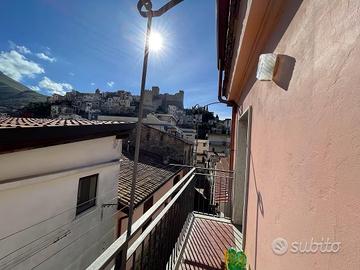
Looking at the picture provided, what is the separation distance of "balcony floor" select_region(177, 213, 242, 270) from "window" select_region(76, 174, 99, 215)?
2715mm

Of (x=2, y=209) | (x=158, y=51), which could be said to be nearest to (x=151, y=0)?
(x=158, y=51)

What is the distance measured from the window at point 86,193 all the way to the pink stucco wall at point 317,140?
4919 mm

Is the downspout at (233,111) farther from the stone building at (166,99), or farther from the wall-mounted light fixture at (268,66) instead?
the stone building at (166,99)

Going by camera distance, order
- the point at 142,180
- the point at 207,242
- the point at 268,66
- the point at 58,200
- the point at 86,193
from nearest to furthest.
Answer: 1. the point at 268,66
2. the point at 207,242
3. the point at 58,200
4. the point at 86,193
5. the point at 142,180

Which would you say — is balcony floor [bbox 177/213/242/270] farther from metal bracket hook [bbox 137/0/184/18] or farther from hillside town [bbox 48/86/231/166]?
hillside town [bbox 48/86/231/166]

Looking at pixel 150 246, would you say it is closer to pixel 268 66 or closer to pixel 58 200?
pixel 268 66

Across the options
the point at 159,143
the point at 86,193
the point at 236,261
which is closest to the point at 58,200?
the point at 86,193

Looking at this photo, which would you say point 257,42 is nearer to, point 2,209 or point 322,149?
point 322,149

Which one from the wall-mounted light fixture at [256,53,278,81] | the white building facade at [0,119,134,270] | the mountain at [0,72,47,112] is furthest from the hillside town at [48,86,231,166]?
the wall-mounted light fixture at [256,53,278,81]

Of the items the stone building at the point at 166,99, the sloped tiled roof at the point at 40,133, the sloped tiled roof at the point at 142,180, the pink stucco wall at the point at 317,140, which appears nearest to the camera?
the pink stucco wall at the point at 317,140

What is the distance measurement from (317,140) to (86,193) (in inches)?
236

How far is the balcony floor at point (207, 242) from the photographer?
10.1ft

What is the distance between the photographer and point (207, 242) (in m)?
3.65

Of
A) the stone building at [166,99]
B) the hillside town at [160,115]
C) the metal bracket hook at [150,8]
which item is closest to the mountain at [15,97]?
the hillside town at [160,115]
